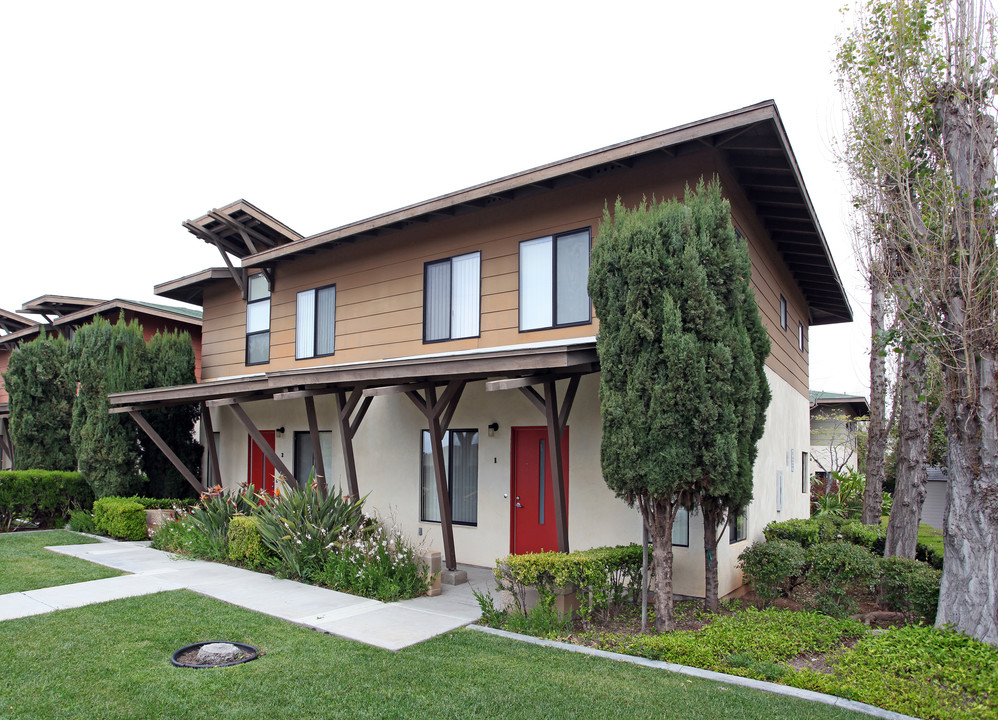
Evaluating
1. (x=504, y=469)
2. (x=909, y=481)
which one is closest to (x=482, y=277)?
(x=504, y=469)

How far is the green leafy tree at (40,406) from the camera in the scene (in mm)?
16312

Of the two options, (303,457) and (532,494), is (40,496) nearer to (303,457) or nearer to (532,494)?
(303,457)

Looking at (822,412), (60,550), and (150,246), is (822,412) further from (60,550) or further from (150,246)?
(150,246)

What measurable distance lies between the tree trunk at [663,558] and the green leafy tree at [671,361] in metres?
0.01

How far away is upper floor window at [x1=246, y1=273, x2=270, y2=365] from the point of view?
1434 centimetres

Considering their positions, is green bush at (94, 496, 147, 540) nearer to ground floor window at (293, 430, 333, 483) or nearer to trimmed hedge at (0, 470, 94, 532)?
trimmed hedge at (0, 470, 94, 532)

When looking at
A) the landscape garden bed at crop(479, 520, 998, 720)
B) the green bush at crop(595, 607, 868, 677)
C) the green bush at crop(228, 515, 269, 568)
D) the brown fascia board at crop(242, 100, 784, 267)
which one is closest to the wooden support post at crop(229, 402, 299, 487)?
the green bush at crop(228, 515, 269, 568)

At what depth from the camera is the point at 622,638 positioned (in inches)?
255

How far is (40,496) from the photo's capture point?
1476 centimetres

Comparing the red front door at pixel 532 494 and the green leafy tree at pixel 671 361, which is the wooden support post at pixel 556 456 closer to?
the green leafy tree at pixel 671 361

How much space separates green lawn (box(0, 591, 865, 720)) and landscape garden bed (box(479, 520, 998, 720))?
0.44 metres

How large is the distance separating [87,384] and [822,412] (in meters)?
24.5

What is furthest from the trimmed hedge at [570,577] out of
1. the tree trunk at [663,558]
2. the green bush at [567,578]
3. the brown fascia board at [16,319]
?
the brown fascia board at [16,319]

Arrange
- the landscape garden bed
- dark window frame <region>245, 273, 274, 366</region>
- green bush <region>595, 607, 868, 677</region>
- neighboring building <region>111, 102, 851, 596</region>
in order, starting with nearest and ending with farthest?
1. the landscape garden bed
2. green bush <region>595, 607, 868, 677</region>
3. neighboring building <region>111, 102, 851, 596</region>
4. dark window frame <region>245, 273, 274, 366</region>
